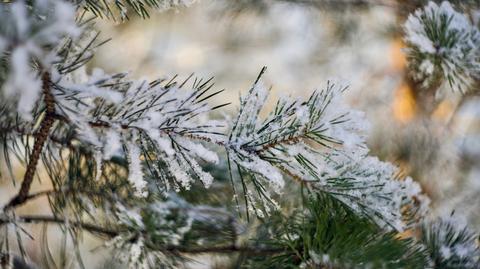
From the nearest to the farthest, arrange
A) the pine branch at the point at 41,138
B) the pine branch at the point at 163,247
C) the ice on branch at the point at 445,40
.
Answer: the pine branch at the point at 41,138 < the pine branch at the point at 163,247 < the ice on branch at the point at 445,40

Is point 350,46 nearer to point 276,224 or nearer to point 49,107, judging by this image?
point 276,224

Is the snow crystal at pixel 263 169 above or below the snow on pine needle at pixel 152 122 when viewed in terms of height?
below

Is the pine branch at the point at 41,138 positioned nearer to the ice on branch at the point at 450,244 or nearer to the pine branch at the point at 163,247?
the pine branch at the point at 163,247

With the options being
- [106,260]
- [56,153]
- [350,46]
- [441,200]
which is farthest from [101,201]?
[350,46]

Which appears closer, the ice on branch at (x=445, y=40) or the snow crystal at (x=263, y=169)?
the snow crystal at (x=263, y=169)

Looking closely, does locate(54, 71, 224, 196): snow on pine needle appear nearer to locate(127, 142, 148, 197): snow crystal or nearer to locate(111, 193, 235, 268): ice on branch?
locate(127, 142, 148, 197): snow crystal

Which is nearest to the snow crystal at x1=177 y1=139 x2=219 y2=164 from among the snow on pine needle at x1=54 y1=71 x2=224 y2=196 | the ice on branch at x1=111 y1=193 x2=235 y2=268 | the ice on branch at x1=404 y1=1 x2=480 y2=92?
the snow on pine needle at x1=54 y1=71 x2=224 y2=196

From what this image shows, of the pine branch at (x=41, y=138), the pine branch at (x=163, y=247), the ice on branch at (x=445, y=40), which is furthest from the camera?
the ice on branch at (x=445, y=40)

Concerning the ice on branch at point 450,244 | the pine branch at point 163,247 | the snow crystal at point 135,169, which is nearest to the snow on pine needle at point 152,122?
the snow crystal at point 135,169

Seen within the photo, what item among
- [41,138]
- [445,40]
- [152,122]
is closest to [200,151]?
[152,122]
